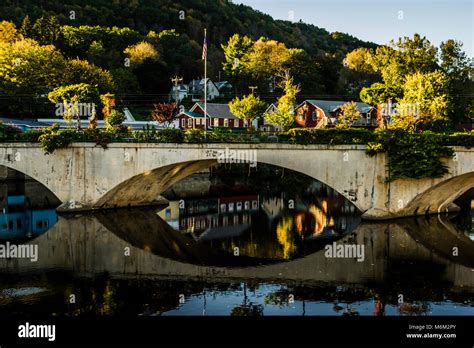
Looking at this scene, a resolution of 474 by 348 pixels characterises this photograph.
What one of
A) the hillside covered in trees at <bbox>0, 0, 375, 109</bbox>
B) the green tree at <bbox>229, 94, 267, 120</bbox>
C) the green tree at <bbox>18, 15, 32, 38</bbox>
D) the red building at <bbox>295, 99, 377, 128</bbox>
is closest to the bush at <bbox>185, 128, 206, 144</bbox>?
the green tree at <bbox>229, 94, 267, 120</bbox>

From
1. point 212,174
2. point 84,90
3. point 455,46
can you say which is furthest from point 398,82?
point 84,90

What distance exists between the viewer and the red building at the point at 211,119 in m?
97.1

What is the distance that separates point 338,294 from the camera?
27750 mm

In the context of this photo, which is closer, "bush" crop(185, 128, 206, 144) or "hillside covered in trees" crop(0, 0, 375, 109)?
"bush" crop(185, 128, 206, 144)

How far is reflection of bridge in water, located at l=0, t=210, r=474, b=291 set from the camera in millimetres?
31406

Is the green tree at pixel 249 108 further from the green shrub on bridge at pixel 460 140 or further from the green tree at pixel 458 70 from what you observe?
the green shrub on bridge at pixel 460 140

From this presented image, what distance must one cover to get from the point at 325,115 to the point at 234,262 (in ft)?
187

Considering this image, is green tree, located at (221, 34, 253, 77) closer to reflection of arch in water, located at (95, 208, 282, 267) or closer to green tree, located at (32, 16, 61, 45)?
green tree, located at (32, 16, 61, 45)

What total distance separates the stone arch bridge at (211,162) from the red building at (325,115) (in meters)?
38.6

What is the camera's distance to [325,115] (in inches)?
3462

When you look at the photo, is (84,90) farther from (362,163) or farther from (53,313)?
(53,313)

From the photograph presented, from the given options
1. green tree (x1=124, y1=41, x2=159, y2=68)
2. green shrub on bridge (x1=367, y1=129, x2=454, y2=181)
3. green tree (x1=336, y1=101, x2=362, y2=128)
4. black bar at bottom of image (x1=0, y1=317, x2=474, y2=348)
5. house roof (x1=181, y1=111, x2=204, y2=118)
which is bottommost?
black bar at bottom of image (x1=0, y1=317, x2=474, y2=348)

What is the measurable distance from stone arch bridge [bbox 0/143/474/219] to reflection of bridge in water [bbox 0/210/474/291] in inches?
88.5

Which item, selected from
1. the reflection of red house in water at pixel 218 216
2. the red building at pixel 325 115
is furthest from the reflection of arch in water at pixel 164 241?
the red building at pixel 325 115
